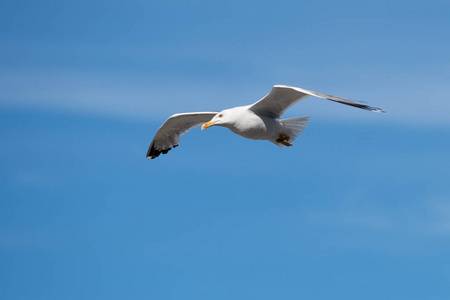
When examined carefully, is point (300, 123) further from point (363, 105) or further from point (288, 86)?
point (363, 105)

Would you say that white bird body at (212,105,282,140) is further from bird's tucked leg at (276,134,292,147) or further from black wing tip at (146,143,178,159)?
black wing tip at (146,143,178,159)

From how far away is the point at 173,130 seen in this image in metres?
21.3

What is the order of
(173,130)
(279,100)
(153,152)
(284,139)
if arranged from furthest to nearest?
(153,152) < (173,130) < (284,139) < (279,100)

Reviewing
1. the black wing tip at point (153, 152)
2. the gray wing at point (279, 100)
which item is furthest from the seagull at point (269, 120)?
the black wing tip at point (153, 152)

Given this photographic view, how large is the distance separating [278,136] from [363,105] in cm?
355

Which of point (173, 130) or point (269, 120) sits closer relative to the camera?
point (269, 120)

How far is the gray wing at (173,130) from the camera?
796 inches

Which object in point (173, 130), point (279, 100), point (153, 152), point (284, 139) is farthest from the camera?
point (153, 152)

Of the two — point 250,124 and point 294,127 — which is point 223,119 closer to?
point 250,124

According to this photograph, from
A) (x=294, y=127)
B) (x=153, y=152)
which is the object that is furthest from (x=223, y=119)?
(x=153, y=152)

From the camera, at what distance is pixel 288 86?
15953 mm

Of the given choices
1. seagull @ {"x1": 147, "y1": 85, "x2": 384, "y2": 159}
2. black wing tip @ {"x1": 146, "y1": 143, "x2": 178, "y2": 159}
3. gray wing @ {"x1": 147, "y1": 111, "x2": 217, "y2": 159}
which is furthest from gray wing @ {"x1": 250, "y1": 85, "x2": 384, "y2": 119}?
black wing tip @ {"x1": 146, "y1": 143, "x2": 178, "y2": 159}

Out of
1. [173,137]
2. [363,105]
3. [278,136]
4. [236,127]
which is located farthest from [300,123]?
[173,137]

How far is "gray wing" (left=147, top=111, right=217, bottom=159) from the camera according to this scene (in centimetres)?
2022
